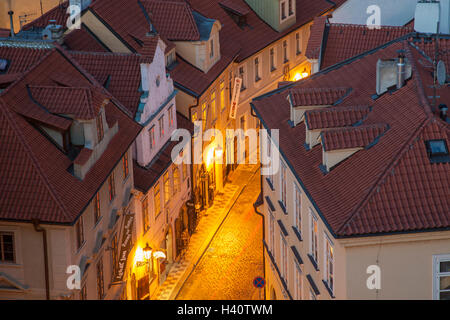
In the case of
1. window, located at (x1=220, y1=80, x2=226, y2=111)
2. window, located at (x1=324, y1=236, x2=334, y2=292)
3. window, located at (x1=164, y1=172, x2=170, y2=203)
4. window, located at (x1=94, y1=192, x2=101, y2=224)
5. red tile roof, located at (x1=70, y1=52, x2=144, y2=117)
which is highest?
window, located at (x1=220, y1=80, x2=226, y2=111)

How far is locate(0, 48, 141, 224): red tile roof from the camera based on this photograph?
140 feet

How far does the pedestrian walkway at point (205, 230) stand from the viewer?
60297mm

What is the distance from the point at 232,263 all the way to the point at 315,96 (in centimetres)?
1907

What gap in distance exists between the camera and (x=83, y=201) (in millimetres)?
44094

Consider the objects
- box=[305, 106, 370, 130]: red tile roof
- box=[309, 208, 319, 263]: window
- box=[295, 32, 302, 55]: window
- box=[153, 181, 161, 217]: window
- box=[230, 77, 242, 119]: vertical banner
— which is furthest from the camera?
box=[295, 32, 302, 55]: window

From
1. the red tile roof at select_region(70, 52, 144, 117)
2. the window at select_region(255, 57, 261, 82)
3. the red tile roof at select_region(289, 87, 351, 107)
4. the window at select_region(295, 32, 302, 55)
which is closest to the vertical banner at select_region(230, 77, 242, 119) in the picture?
the window at select_region(255, 57, 261, 82)

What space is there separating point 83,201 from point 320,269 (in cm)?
1056

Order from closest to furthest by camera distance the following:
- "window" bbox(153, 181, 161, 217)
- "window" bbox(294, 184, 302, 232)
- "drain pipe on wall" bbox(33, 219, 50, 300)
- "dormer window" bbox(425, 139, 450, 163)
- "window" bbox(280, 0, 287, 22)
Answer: "dormer window" bbox(425, 139, 450, 163) → "drain pipe on wall" bbox(33, 219, 50, 300) → "window" bbox(294, 184, 302, 232) → "window" bbox(153, 181, 161, 217) → "window" bbox(280, 0, 287, 22)

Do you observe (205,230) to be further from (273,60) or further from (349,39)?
(273,60)

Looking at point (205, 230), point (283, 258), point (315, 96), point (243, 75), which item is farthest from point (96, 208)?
point (243, 75)

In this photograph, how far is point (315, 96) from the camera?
46750mm

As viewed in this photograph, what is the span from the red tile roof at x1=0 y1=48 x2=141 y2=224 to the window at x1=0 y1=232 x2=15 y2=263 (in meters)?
1.31

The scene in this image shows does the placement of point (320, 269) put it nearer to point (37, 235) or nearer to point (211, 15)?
point (37, 235)

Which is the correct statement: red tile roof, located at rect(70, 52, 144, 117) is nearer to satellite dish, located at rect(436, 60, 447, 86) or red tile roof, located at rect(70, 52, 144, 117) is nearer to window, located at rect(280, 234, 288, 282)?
window, located at rect(280, 234, 288, 282)
